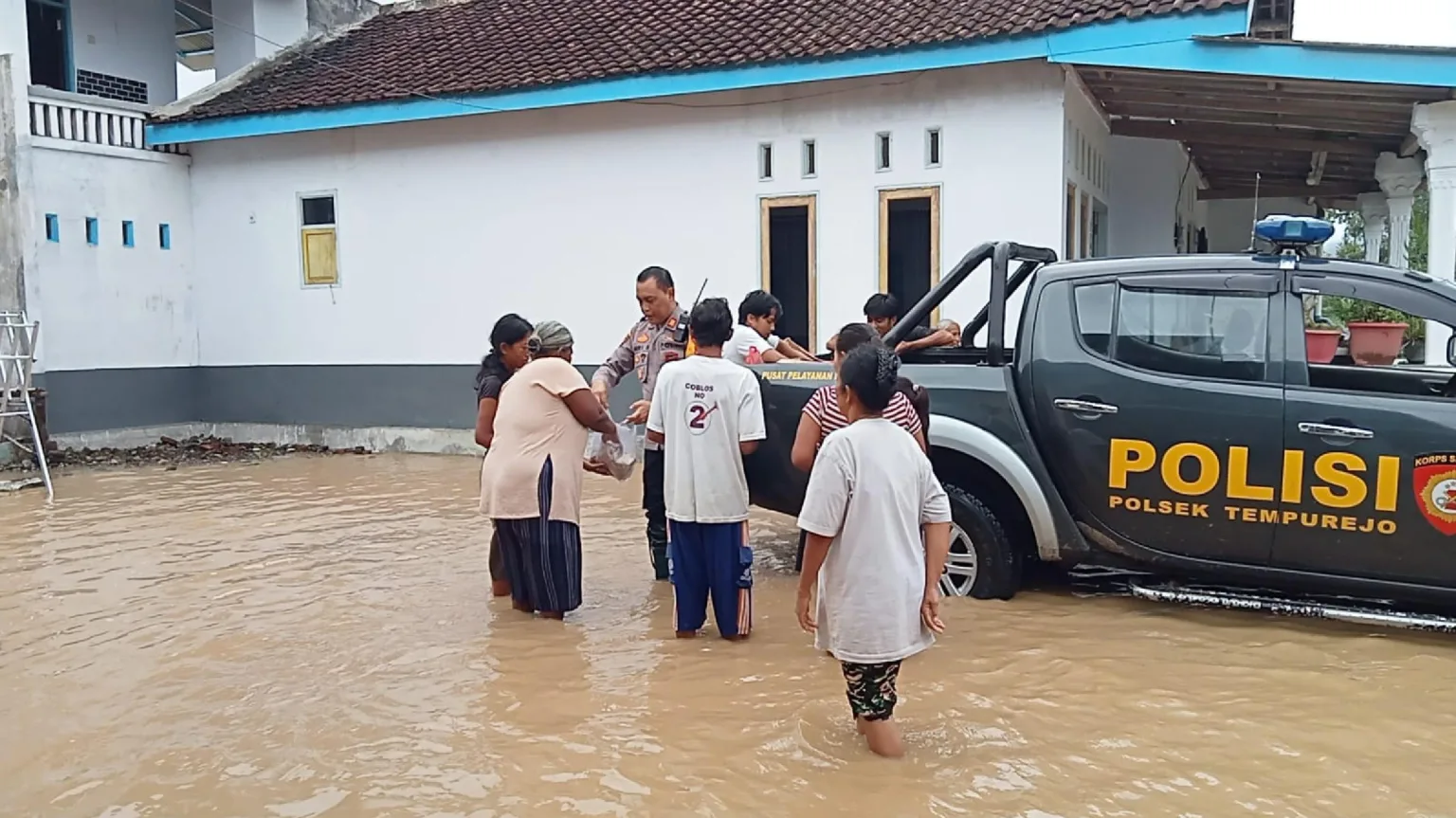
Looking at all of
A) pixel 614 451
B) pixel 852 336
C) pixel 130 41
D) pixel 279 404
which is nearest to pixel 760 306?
pixel 614 451

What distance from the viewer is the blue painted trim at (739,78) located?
8.93 meters

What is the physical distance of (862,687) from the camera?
12.3 feet

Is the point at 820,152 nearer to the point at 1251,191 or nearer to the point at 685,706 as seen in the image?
the point at 685,706

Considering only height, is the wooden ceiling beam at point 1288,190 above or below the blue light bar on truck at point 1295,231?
above

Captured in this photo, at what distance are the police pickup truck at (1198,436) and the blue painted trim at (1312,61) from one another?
138 inches

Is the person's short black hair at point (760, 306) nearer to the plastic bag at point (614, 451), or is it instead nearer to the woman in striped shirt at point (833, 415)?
the plastic bag at point (614, 451)

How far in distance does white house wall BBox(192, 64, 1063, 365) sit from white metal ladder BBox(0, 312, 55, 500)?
2.86 m

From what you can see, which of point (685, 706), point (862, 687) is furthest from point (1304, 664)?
point (685, 706)

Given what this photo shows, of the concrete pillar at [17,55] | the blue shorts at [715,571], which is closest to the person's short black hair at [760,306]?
the blue shorts at [715,571]

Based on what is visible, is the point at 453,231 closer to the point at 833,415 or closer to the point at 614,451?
the point at 614,451

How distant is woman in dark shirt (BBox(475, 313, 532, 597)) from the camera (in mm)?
5977

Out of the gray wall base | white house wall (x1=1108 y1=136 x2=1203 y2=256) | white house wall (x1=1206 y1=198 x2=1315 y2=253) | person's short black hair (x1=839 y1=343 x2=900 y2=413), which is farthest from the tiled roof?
white house wall (x1=1206 y1=198 x2=1315 y2=253)

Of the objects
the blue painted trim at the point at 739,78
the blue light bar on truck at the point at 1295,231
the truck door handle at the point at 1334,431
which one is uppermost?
the blue painted trim at the point at 739,78

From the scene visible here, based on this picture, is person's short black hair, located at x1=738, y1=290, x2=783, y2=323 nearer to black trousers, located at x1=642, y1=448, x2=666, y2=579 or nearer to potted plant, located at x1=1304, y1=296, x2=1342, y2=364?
black trousers, located at x1=642, y1=448, x2=666, y2=579
